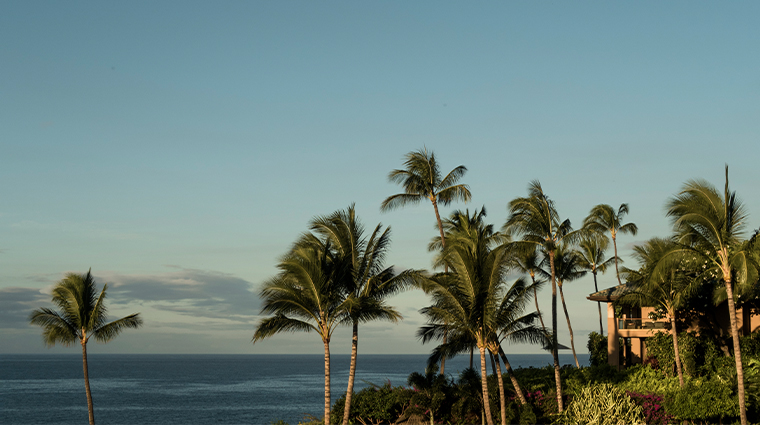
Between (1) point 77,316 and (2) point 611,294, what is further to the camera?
(2) point 611,294

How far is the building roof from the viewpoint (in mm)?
34400

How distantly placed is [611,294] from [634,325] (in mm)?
2196

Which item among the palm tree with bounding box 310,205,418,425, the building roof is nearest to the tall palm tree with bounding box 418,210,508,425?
the palm tree with bounding box 310,205,418,425

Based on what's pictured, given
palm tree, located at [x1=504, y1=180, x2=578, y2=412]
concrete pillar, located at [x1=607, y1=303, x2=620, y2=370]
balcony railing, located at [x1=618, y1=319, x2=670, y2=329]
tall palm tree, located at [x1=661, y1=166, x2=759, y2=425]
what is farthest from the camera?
concrete pillar, located at [x1=607, y1=303, x2=620, y2=370]

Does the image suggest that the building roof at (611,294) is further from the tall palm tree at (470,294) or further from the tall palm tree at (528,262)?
the tall palm tree at (470,294)

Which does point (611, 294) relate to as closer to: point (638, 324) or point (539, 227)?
point (638, 324)

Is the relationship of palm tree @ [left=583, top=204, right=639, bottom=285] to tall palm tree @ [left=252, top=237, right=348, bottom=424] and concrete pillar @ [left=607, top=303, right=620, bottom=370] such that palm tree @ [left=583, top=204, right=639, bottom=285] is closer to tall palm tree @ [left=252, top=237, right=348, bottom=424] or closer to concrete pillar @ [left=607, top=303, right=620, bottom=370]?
concrete pillar @ [left=607, top=303, right=620, bottom=370]

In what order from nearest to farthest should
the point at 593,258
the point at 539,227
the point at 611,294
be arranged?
the point at 539,227, the point at 611,294, the point at 593,258

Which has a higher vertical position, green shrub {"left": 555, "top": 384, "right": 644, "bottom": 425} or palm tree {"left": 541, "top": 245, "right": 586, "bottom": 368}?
palm tree {"left": 541, "top": 245, "right": 586, "bottom": 368}

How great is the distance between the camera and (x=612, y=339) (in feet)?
114

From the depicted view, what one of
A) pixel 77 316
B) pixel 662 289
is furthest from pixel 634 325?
pixel 77 316

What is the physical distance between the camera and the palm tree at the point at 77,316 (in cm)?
2612

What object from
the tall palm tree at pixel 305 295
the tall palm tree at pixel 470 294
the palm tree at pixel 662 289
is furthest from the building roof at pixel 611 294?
the tall palm tree at pixel 305 295

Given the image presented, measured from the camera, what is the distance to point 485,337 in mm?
24094
